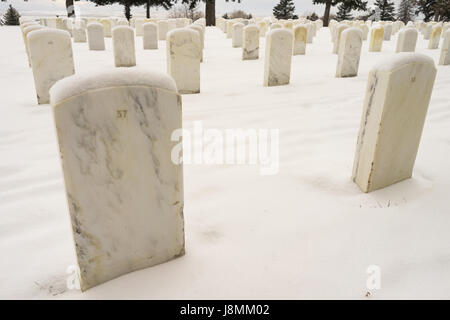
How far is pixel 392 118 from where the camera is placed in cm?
216

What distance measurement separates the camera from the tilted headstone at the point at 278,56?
17.7ft

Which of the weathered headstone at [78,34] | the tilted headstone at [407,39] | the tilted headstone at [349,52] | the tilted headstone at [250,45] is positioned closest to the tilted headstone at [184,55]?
the tilted headstone at [349,52]

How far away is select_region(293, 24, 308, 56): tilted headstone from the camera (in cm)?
962

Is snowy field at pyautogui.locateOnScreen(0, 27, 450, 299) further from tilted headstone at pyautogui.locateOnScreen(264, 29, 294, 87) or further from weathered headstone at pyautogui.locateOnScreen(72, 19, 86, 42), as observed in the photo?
weathered headstone at pyautogui.locateOnScreen(72, 19, 86, 42)

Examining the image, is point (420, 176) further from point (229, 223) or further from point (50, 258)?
point (50, 258)

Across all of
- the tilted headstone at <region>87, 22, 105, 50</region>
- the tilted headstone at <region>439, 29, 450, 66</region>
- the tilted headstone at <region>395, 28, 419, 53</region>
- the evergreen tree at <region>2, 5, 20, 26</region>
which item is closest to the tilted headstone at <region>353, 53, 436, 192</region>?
the tilted headstone at <region>439, 29, 450, 66</region>

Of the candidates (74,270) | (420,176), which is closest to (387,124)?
(420,176)

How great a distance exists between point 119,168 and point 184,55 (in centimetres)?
393

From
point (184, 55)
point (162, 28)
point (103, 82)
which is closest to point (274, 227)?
point (103, 82)

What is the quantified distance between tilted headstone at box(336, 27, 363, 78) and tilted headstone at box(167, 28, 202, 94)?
3.01 metres

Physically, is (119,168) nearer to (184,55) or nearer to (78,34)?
(184,55)

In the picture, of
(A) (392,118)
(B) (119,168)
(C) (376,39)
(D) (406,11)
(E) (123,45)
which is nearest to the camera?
(B) (119,168)

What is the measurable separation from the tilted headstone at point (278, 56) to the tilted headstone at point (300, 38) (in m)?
4.52

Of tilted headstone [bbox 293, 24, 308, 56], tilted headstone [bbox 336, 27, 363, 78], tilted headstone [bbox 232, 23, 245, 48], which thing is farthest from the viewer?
tilted headstone [bbox 232, 23, 245, 48]
